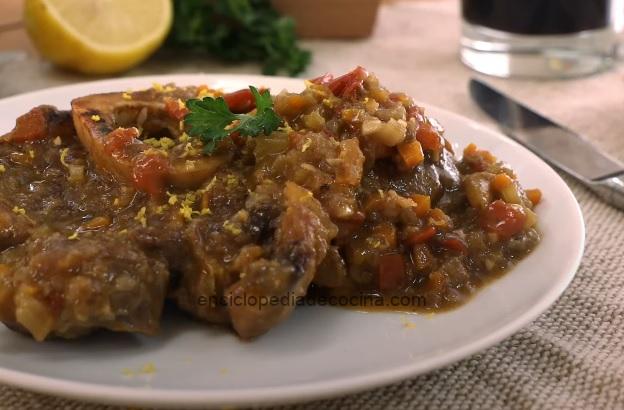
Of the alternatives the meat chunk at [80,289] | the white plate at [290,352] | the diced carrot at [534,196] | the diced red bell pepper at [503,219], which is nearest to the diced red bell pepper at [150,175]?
the meat chunk at [80,289]

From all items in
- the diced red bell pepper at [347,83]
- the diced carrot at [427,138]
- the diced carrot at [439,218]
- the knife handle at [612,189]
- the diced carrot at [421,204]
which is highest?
the diced red bell pepper at [347,83]

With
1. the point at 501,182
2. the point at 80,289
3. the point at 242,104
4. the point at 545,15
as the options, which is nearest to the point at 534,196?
the point at 501,182

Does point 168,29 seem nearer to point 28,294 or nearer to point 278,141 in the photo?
point 278,141

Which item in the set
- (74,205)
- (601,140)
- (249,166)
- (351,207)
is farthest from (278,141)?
(601,140)

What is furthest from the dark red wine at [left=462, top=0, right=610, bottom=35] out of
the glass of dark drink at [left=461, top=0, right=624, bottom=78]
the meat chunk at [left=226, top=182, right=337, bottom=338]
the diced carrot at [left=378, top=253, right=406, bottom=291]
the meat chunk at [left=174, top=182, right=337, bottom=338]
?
the meat chunk at [left=226, top=182, right=337, bottom=338]

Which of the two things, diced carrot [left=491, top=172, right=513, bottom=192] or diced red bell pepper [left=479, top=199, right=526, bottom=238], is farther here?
diced carrot [left=491, top=172, right=513, bottom=192]

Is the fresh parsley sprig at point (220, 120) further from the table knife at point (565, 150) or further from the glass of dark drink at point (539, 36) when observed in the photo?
the glass of dark drink at point (539, 36)

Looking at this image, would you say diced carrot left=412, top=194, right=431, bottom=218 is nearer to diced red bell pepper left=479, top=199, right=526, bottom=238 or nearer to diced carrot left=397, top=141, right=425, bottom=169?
diced carrot left=397, top=141, right=425, bottom=169
